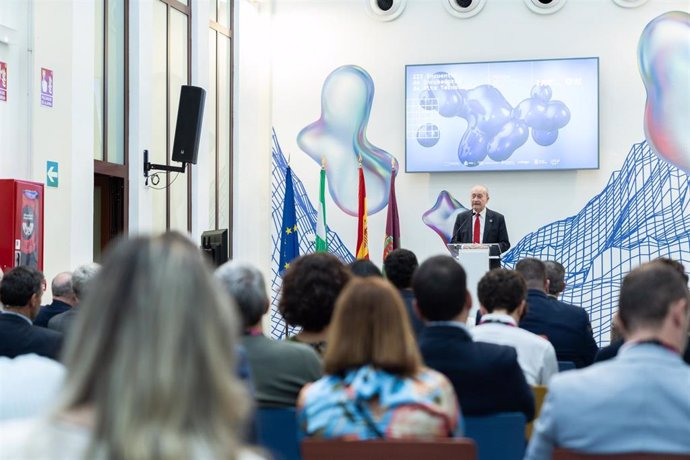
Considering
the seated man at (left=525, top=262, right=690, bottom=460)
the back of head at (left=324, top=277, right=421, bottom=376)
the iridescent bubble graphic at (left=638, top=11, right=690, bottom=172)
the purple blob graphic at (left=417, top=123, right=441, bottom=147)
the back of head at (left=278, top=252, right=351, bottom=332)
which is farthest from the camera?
the purple blob graphic at (left=417, top=123, right=441, bottom=147)

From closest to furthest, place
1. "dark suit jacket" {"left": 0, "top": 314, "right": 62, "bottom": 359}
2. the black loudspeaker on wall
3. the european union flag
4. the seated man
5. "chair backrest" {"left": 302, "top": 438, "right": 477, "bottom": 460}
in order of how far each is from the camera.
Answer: "chair backrest" {"left": 302, "top": 438, "right": 477, "bottom": 460} → the seated man → "dark suit jacket" {"left": 0, "top": 314, "right": 62, "bottom": 359} → the black loudspeaker on wall → the european union flag

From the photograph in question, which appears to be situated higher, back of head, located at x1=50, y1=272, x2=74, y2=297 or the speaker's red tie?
the speaker's red tie

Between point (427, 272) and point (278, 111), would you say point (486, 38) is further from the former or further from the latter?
point (427, 272)

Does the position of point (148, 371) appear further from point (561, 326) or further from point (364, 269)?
point (561, 326)

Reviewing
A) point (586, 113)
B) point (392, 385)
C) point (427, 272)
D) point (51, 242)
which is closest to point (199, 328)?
point (392, 385)

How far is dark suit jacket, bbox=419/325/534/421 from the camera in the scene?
2963 mm

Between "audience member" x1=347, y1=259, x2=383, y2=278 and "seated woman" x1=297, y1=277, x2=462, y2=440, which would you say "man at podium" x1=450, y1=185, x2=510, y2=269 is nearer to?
"audience member" x1=347, y1=259, x2=383, y2=278

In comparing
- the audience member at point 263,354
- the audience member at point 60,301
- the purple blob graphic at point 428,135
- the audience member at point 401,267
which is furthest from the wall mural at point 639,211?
the audience member at point 263,354

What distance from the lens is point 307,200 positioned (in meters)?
11.4

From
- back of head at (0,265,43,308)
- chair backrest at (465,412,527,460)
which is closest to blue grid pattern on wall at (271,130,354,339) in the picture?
back of head at (0,265,43,308)

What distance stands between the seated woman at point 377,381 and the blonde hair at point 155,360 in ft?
4.13

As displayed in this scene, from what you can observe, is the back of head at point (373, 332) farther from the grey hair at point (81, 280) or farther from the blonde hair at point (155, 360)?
the grey hair at point (81, 280)

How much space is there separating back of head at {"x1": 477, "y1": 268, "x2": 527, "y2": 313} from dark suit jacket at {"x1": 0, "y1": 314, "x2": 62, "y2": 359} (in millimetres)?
1724

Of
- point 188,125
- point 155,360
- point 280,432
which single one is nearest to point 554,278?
point 280,432
